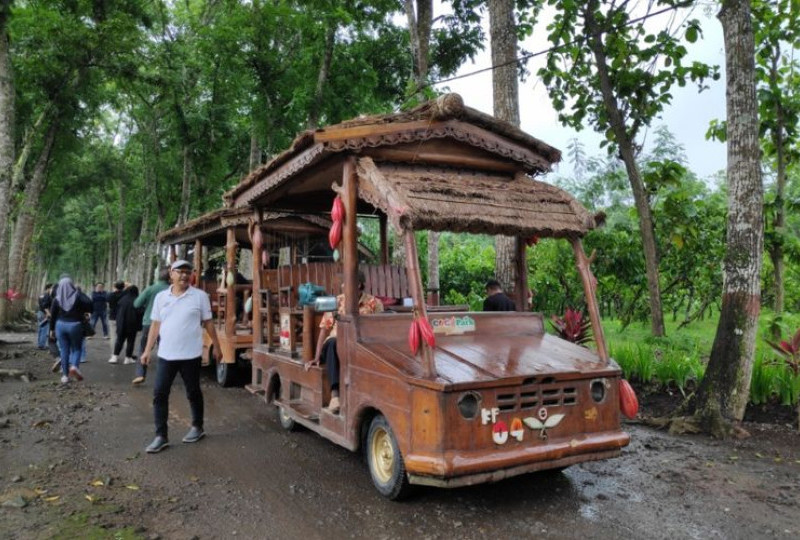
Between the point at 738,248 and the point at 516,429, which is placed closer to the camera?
the point at 516,429

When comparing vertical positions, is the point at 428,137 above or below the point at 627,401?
above

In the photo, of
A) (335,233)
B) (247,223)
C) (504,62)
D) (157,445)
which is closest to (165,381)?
(157,445)

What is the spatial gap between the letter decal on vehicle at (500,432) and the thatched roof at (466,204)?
155cm

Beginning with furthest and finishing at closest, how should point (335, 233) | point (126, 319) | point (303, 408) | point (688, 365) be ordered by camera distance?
point (126, 319) < point (688, 365) < point (303, 408) < point (335, 233)

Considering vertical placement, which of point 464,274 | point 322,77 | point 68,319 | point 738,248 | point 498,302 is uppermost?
point 322,77

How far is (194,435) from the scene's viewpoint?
238 inches

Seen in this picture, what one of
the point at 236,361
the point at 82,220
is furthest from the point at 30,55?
the point at 82,220

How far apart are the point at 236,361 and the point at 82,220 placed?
35756mm

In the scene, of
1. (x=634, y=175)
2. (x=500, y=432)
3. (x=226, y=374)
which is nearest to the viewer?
(x=500, y=432)

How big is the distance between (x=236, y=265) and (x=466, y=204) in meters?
6.53

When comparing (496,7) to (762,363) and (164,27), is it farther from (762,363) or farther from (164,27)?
(164,27)

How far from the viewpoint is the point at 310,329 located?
235 inches

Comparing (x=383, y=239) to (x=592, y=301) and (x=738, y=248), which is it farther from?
(x=738, y=248)

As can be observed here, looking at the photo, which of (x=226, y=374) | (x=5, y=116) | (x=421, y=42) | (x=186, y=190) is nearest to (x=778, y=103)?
(x=421, y=42)
